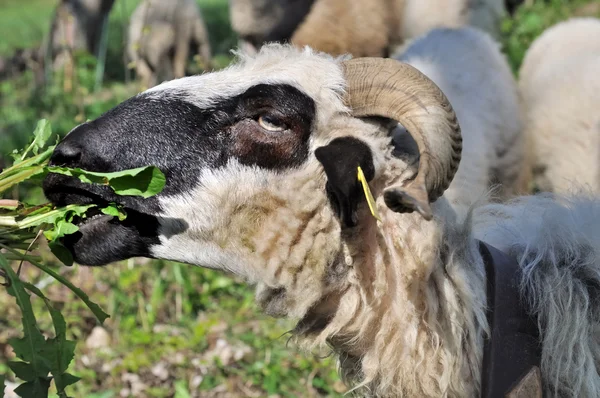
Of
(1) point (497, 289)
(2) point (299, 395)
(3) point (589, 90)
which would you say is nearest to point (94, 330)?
(2) point (299, 395)

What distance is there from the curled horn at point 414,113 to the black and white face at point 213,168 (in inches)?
3.4

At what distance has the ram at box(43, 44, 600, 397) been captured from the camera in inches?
95.7

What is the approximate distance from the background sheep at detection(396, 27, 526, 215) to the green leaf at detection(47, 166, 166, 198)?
2.48 m

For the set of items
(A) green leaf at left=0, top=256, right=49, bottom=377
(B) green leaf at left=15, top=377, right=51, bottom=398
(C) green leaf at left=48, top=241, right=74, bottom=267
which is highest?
(C) green leaf at left=48, top=241, right=74, bottom=267

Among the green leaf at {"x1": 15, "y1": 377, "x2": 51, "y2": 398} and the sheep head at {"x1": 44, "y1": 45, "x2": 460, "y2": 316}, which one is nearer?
the green leaf at {"x1": 15, "y1": 377, "x2": 51, "y2": 398}

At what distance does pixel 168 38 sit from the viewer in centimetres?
939

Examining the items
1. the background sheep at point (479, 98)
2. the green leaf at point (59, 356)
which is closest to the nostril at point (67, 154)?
the green leaf at point (59, 356)

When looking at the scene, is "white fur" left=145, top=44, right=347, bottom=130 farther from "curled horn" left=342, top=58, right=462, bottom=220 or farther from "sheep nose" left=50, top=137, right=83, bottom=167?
"sheep nose" left=50, top=137, right=83, bottom=167

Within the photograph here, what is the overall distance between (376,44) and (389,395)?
462 centimetres

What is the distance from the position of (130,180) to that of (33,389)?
65cm

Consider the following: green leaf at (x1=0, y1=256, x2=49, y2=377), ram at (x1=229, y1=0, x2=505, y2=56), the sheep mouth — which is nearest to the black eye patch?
the sheep mouth

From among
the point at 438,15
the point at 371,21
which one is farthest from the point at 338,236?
the point at 438,15

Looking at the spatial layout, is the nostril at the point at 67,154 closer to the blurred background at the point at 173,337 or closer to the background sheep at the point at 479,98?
the blurred background at the point at 173,337

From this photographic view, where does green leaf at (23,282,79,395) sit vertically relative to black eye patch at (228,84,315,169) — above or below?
below
